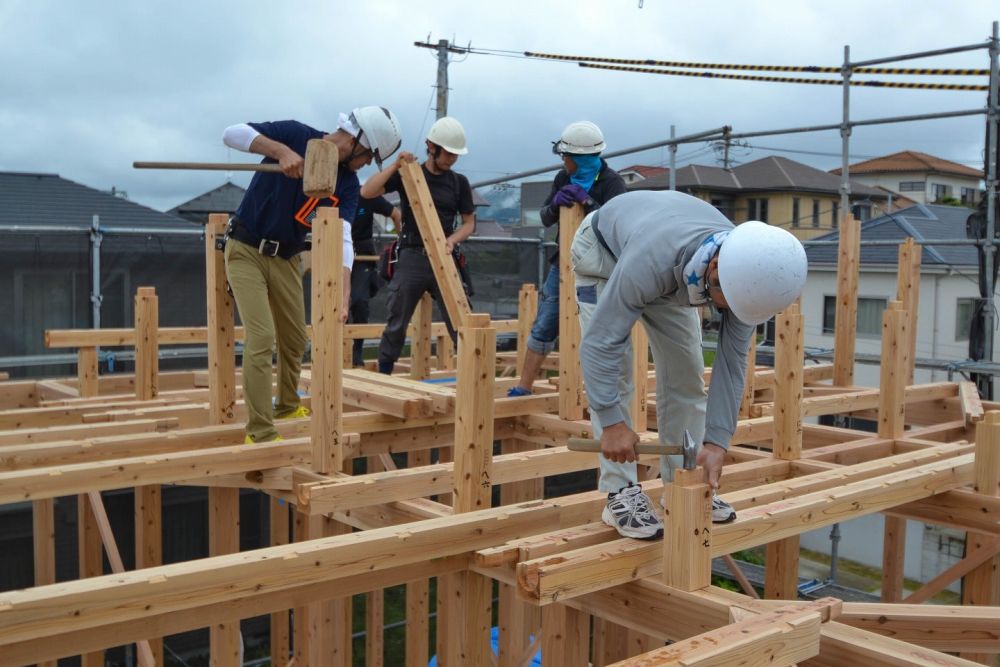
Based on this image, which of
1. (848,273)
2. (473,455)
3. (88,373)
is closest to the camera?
(473,455)

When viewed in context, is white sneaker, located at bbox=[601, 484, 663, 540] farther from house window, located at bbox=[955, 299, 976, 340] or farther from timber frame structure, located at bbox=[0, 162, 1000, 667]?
house window, located at bbox=[955, 299, 976, 340]

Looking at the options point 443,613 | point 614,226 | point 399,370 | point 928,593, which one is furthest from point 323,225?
point 399,370

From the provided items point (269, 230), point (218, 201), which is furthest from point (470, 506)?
point (218, 201)

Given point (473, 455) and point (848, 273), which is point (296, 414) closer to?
point (473, 455)

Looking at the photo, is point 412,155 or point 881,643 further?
point 412,155

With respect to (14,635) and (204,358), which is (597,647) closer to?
(14,635)

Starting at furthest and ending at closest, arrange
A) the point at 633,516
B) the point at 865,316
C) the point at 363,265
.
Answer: the point at 865,316, the point at 363,265, the point at 633,516

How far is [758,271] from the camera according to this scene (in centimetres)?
265

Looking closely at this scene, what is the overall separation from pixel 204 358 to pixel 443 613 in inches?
281

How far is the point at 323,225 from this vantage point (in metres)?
4.16

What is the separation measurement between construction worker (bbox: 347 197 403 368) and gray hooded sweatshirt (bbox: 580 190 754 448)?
168 inches

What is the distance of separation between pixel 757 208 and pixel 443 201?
23.1 metres

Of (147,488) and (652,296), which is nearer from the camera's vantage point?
(652,296)

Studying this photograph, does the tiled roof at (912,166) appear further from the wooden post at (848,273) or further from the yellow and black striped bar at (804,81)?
the wooden post at (848,273)
